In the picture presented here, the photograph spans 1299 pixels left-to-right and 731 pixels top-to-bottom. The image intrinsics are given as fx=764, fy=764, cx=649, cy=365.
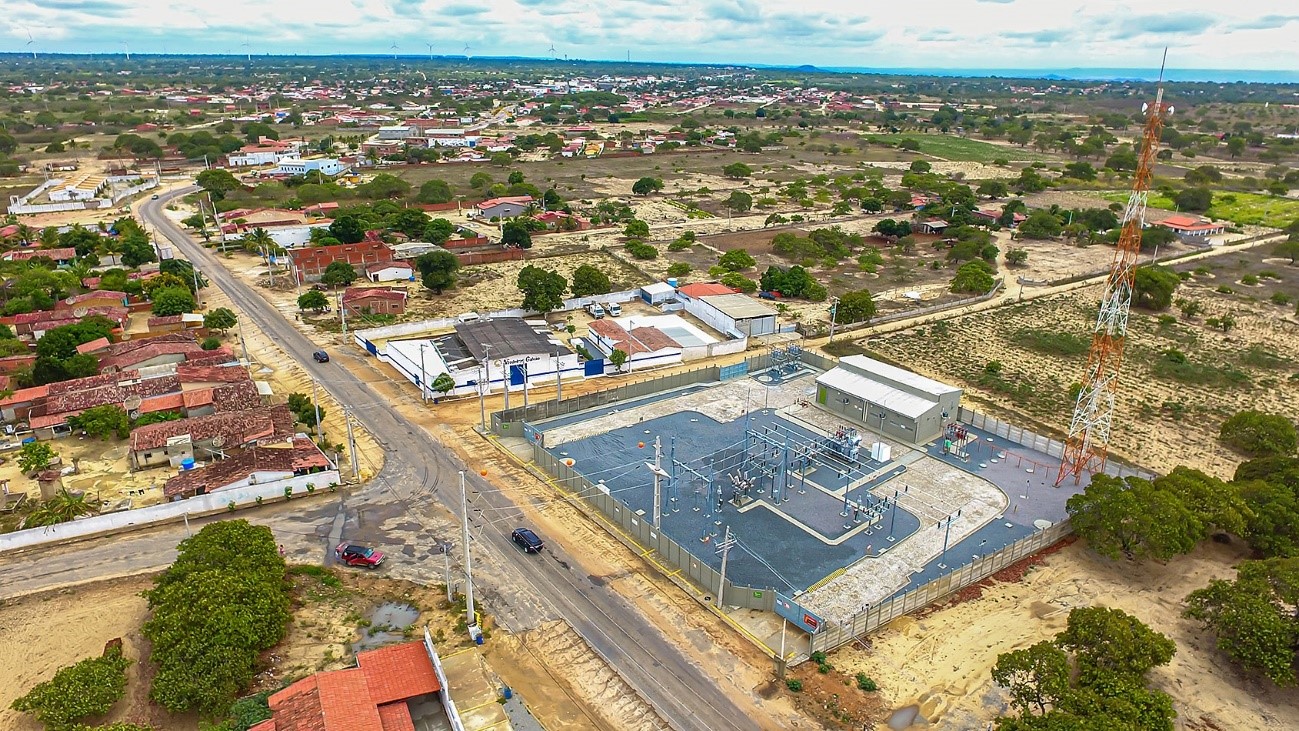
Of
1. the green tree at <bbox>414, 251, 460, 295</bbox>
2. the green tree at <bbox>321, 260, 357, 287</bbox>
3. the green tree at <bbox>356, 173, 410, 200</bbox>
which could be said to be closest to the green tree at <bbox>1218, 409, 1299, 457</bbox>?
the green tree at <bbox>414, 251, 460, 295</bbox>

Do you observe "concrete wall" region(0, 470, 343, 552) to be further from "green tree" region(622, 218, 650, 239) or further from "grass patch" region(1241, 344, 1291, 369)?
"grass patch" region(1241, 344, 1291, 369)

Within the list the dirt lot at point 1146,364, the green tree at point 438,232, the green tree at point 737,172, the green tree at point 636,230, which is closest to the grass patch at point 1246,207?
the dirt lot at point 1146,364

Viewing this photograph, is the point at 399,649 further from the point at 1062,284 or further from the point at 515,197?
the point at 515,197

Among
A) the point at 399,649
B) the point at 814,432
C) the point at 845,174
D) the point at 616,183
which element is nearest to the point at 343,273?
the point at 814,432

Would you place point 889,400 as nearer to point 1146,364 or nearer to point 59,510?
point 1146,364

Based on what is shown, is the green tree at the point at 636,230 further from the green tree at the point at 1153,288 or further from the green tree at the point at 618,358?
the green tree at the point at 1153,288

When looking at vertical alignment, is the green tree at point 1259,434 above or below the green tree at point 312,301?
below
